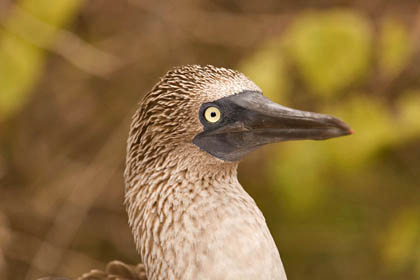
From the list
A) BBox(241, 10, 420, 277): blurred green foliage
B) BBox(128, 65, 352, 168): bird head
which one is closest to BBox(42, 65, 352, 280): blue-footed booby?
BBox(128, 65, 352, 168): bird head

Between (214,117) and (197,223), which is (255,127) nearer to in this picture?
(214,117)

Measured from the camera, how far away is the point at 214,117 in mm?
1565

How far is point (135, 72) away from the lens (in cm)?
377

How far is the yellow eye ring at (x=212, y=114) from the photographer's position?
5.11 feet

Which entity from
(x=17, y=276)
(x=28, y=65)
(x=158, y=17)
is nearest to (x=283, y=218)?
(x=158, y=17)

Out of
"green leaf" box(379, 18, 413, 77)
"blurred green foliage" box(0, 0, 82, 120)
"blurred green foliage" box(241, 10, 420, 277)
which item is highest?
"green leaf" box(379, 18, 413, 77)

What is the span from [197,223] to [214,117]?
0.86ft

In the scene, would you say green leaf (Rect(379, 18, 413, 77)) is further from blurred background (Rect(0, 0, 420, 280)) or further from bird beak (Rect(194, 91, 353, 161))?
bird beak (Rect(194, 91, 353, 161))

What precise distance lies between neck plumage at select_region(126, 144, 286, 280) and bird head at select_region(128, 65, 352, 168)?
45 millimetres

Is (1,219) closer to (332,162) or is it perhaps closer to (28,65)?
(28,65)

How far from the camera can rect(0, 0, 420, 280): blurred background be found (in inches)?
113

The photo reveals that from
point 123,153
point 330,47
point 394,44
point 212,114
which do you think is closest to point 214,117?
point 212,114

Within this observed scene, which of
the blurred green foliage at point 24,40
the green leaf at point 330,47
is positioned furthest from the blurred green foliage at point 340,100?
the blurred green foliage at point 24,40

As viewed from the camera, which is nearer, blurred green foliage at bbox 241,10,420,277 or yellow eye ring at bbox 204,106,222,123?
yellow eye ring at bbox 204,106,222,123
